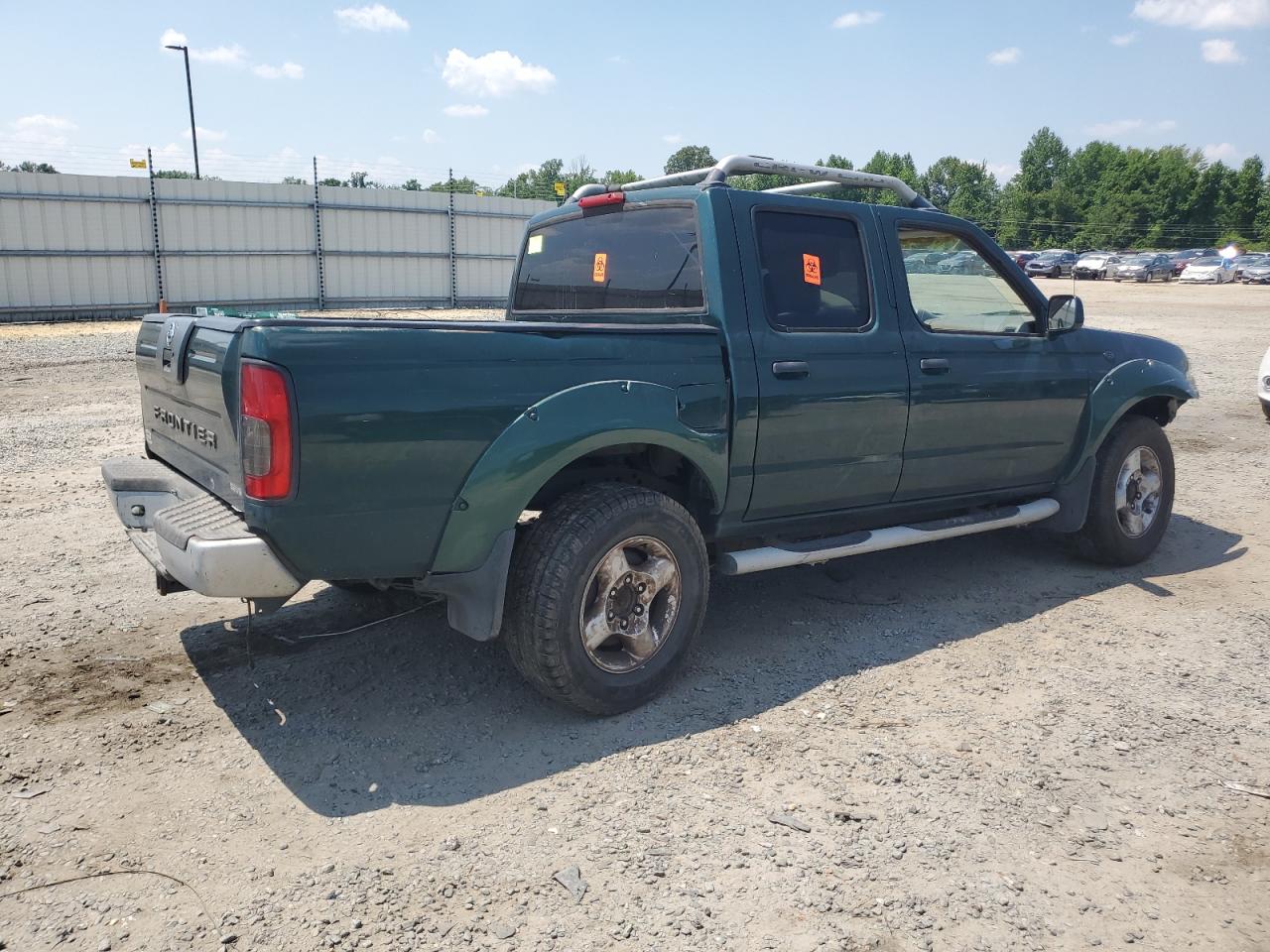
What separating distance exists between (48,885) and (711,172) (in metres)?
3.42

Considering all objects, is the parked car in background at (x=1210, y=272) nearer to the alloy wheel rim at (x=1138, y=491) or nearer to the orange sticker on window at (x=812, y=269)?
the alloy wheel rim at (x=1138, y=491)

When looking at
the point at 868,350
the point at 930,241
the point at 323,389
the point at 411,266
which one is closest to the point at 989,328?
the point at 930,241

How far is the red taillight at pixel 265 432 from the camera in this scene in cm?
294

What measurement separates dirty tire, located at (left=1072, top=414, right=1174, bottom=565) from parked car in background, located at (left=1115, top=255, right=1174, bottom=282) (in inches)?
1947

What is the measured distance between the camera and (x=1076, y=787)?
3.28 m

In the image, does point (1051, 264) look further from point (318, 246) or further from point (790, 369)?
point (790, 369)

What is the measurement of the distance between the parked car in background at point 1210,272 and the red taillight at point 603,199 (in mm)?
51467

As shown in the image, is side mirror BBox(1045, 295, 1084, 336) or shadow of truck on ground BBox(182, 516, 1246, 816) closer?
shadow of truck on ground BBox(182, 516, 1246, 816)

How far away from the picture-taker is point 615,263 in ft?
15.0

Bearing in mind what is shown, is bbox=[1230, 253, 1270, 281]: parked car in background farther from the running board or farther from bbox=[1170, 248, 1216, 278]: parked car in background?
the running board

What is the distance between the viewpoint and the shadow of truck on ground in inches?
132

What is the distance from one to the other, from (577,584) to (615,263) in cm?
176

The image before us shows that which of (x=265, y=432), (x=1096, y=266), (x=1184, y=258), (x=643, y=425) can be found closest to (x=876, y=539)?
(x=643, y=425)

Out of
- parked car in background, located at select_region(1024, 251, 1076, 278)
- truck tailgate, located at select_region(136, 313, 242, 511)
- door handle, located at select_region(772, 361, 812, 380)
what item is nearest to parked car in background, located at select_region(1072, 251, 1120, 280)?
parked car in background, located at select_region(1024, 251, 1076, 278)
